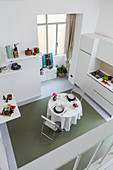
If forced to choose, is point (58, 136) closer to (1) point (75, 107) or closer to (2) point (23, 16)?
(1) point (75, 107)

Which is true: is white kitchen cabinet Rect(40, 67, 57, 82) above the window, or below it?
below

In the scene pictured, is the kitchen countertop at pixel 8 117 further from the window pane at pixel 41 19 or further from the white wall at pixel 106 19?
the white wall at pixel 106 19

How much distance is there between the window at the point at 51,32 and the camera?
5.20 m

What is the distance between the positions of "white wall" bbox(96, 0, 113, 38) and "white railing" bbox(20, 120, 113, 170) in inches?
168

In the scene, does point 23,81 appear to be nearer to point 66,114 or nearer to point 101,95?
point 66,114

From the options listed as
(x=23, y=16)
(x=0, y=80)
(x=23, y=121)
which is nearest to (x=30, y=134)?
(x=23, y=121)

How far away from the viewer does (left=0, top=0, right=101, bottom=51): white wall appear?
3.13 meters

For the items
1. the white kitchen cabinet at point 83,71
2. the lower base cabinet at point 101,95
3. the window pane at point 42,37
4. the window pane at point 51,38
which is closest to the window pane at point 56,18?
the window pane at point 51,38

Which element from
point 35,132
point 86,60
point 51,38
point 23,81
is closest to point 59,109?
point 35,132

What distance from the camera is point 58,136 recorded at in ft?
12.1

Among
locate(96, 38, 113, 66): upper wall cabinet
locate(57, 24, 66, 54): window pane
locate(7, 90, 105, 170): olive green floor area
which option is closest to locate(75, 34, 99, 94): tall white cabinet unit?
locate(96, 38, 113, 66): upper wall cabinet

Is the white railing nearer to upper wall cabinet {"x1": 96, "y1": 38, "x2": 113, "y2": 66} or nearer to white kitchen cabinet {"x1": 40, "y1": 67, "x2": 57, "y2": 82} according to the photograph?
upper wall cabinet {"x1": 96, "y1": 38, "x2": 113, "y2": 66}

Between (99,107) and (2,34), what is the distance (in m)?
3.83

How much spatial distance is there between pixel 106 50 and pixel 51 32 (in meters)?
2.63
